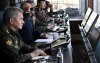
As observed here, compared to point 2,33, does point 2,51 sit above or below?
below

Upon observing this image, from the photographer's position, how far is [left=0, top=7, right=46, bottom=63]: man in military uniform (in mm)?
2213

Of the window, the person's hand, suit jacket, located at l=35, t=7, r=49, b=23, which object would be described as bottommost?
the person's hand

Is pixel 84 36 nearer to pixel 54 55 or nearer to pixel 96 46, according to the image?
pixel 96 46

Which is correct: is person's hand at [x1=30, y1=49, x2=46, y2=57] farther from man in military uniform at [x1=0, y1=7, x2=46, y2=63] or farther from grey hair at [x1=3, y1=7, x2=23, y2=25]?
grey hair at [x1=3, y1=7, x2=23, y2=25]

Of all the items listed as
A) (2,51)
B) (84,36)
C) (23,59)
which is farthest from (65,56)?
(84,36)

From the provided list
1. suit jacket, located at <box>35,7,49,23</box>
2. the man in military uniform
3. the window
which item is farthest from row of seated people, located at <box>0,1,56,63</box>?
the window

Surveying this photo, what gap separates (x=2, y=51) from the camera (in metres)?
2.22

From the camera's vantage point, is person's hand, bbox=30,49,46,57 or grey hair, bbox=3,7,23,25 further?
person's hand, bbox=30,49,46,57

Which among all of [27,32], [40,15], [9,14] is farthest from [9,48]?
[40,15]

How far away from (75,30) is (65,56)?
435 cm

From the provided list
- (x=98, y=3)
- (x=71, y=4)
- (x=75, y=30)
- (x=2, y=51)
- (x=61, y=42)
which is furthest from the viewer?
(x=71, y=4)

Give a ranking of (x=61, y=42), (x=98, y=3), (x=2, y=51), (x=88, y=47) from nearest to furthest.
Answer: (x=2, y=51), (x=61, y=42), (x=88, y=47), (x=98, y=3)

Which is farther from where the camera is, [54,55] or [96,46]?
[96,46]

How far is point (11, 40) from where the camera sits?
2.29 metres
